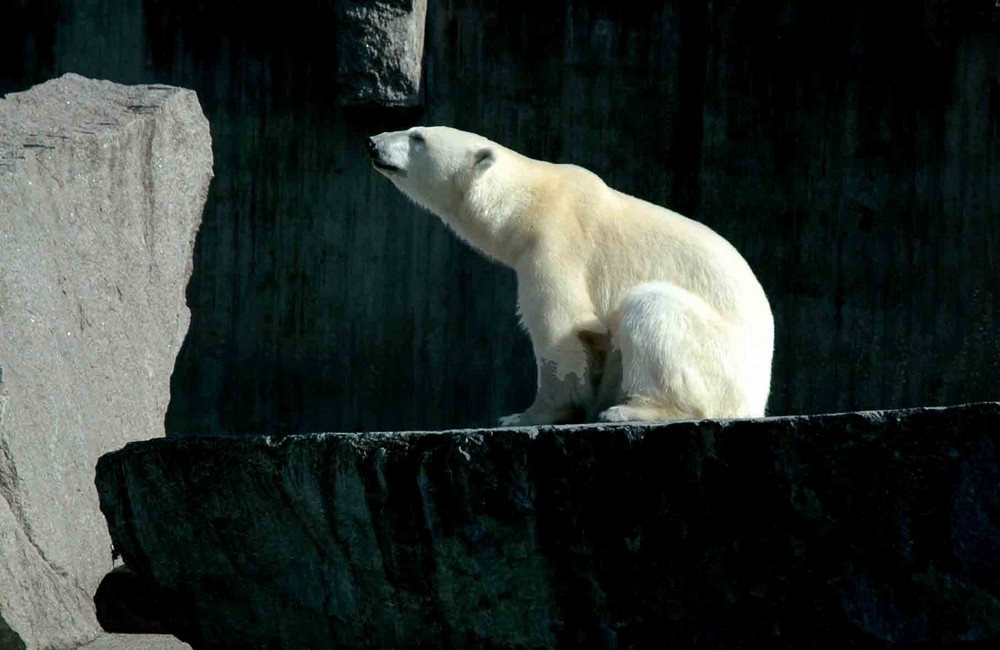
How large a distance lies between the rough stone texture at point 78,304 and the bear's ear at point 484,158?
1082mm

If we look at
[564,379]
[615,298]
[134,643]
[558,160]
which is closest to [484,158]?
[615,298]

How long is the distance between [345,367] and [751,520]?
4.84 m

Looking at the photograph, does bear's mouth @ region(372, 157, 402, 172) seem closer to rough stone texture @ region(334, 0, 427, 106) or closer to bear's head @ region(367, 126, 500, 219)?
bear's head @ region(367, 126, 500, 219)

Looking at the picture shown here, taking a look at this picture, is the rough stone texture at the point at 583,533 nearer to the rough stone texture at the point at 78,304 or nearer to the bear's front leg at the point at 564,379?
the rough stone texture at the point at 78,304

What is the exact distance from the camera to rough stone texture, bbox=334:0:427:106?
826 centimetres

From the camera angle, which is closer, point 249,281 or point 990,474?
point 990,474

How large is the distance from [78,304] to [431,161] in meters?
1.56

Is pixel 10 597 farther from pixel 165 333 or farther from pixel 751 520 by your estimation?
pixel 751 520

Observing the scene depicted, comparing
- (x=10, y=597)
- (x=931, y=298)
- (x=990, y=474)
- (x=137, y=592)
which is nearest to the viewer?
(x=990, y=474)

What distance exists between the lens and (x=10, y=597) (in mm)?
4621

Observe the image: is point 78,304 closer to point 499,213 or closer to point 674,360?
point 499,213

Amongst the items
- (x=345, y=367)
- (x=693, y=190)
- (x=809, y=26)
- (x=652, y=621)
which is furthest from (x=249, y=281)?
(x=652, y=621)

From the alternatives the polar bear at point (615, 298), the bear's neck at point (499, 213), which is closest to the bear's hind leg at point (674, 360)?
the polar bear at point (615, 298)

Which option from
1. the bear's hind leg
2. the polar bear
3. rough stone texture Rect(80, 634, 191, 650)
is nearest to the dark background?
the polar bear
